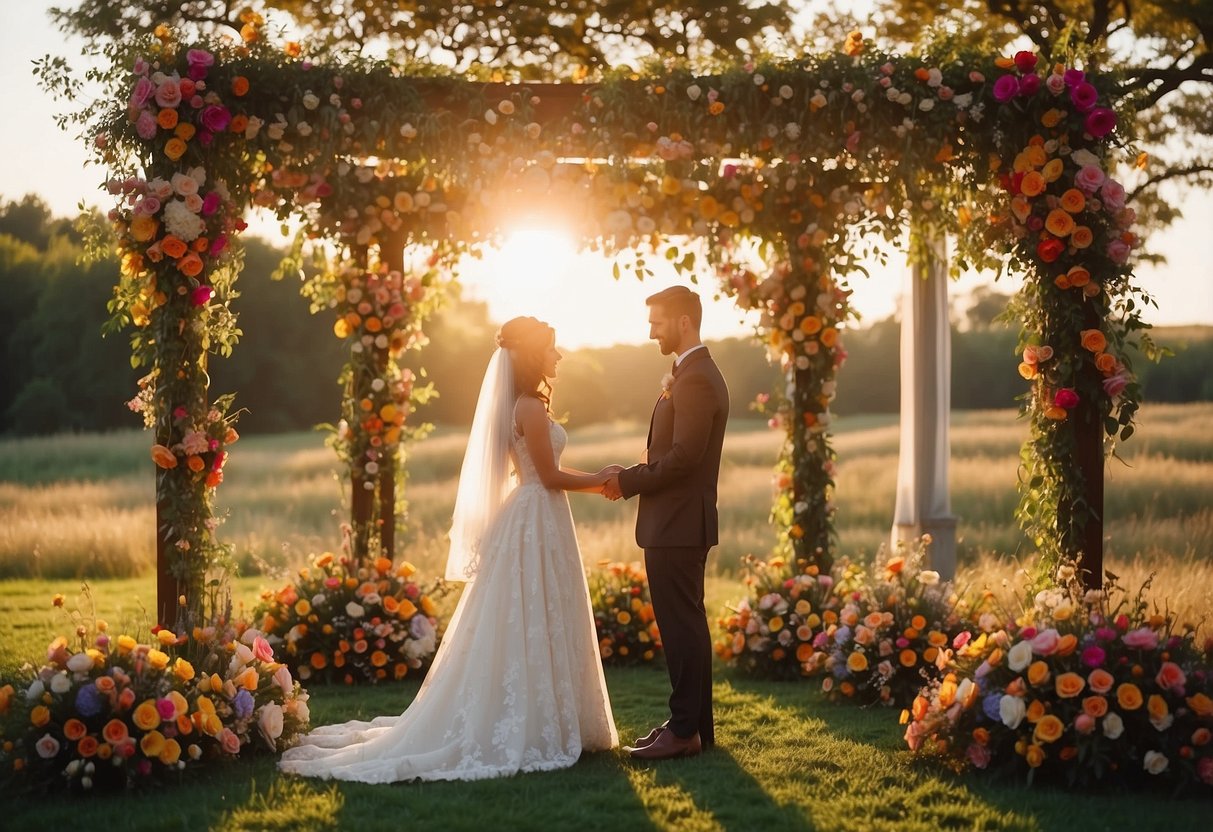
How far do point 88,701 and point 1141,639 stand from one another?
4.09 metres

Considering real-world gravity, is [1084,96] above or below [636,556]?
above

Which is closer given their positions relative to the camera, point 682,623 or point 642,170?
point 682,623

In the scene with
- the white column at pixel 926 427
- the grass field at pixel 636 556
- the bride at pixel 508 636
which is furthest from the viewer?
the white column at pixel 926 427

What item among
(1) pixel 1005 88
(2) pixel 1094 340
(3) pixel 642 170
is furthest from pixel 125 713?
(1) pixel 1005 88

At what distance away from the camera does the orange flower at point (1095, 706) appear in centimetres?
472

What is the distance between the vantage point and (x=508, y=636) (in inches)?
213

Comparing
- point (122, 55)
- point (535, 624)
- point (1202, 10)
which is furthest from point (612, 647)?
point (1202, 10)

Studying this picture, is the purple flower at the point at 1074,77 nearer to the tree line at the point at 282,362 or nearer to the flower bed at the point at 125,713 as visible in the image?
the flower bed at the point at 125,713

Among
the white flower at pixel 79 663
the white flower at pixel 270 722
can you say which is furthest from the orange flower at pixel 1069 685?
the white flower at pixel 79 663

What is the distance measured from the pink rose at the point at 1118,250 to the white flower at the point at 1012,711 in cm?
233

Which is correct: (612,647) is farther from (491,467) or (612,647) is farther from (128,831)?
(128,831)

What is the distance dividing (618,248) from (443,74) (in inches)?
49.4

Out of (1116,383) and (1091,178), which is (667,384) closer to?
(1116,383)

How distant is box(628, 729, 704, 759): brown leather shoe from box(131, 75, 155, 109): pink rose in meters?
3.69
